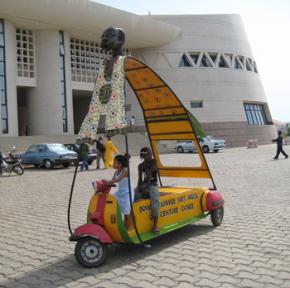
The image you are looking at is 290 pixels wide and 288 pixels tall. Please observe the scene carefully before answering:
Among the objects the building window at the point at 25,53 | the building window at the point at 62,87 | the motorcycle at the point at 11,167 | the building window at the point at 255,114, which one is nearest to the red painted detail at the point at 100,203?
the motorcycle at the point at 11,167

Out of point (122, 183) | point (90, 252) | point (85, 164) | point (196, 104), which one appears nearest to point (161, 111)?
point (122, 183)

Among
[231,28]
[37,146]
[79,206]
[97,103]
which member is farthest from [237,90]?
[97,103]

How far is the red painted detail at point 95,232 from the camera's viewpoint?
530cm

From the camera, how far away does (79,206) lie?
9531mm

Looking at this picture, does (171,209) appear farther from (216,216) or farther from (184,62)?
(184,62)

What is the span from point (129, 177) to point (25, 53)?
108 ft

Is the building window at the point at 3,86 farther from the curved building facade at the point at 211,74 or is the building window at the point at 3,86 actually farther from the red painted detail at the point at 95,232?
the red painted detail at the point at 95,232

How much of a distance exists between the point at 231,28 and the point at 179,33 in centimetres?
691

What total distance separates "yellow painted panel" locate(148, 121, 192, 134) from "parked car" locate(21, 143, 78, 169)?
1517 centimetres

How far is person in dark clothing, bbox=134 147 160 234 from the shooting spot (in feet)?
19.7

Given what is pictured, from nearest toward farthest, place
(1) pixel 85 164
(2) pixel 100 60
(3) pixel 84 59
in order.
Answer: (1) pixel 85 164
(3) pixel 84 59
(2) pixel 100 60

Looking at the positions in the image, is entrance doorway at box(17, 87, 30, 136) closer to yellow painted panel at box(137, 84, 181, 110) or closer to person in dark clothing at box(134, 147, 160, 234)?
yellow painted panel at box(137, 84, 181, 110)

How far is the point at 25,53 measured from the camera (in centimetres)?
3612


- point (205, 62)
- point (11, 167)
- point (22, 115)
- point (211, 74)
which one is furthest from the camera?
point (205, 62)
